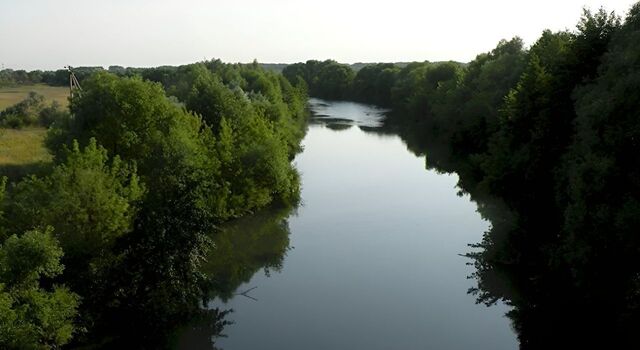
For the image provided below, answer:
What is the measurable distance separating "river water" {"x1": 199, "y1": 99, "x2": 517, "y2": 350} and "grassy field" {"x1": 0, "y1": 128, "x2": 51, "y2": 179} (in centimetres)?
1379

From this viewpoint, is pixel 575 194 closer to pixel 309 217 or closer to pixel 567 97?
pixel 567 97

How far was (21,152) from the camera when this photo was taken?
4284 cm

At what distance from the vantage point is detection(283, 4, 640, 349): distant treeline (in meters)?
19.6

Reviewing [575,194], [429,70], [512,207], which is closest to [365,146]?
[429,70]

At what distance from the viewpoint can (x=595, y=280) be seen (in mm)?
20000

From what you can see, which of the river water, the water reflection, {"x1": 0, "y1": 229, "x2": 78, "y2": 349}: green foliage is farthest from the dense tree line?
the river water

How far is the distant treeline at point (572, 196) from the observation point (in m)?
19.6

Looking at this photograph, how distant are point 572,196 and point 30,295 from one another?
1919cm

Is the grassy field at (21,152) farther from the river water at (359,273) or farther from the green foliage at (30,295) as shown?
the green foliage at (30,295)

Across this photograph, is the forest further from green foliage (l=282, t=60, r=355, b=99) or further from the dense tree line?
green foliage (l=282, t=60, r=355, b=99)

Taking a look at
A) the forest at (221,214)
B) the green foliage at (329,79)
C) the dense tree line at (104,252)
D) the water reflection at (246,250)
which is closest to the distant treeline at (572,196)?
the forest at (221,214)

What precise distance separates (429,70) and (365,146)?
31315 millimetres

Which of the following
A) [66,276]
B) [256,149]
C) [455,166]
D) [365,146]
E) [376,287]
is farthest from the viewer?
[365,146]

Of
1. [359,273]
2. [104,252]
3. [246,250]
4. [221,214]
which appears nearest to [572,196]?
[359,273]
